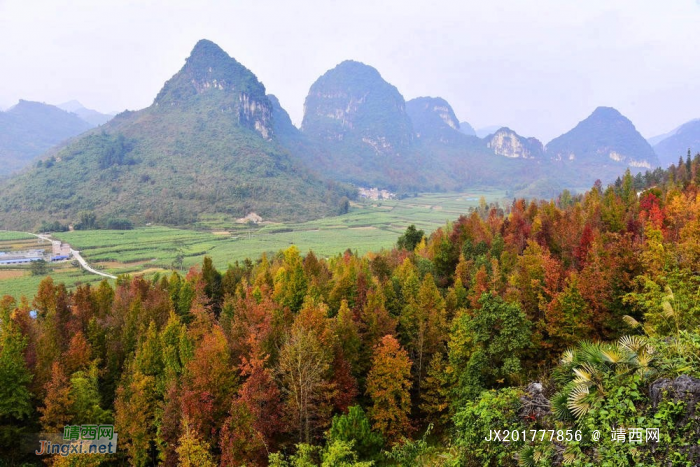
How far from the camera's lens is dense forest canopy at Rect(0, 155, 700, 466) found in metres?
10.5

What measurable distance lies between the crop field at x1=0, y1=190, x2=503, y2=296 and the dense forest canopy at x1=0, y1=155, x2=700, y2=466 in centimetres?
4734

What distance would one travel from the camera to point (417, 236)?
6619cm

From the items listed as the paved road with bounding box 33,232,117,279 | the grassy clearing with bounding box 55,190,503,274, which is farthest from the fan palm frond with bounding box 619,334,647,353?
the paved road with bounding box 33,232,117,279

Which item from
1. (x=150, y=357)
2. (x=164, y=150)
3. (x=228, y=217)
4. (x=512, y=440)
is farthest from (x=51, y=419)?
(x=164, y=150)

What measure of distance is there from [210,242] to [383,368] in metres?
96.1

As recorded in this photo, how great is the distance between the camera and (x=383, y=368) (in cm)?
2698

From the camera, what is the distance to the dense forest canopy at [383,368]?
10.5m

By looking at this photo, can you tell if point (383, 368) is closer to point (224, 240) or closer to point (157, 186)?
point (224, 240)

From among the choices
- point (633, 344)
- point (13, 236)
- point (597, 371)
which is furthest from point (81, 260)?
point (633, 344)

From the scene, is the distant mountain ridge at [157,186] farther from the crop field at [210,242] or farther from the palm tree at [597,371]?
the palm tree at [597,371]

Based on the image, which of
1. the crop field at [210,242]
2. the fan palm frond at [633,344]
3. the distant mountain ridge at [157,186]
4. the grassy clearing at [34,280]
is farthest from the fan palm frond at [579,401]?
the distant mountain ridge at [157,186]

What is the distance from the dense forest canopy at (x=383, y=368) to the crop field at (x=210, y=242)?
47.3 metres

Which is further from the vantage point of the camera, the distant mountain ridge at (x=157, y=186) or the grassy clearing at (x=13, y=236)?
the distant mountain ridge at (x=157, y=186)

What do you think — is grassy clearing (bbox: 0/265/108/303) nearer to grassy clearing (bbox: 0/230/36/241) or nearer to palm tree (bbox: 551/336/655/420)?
grassy clearing (bbox: 0/230/36/241)
